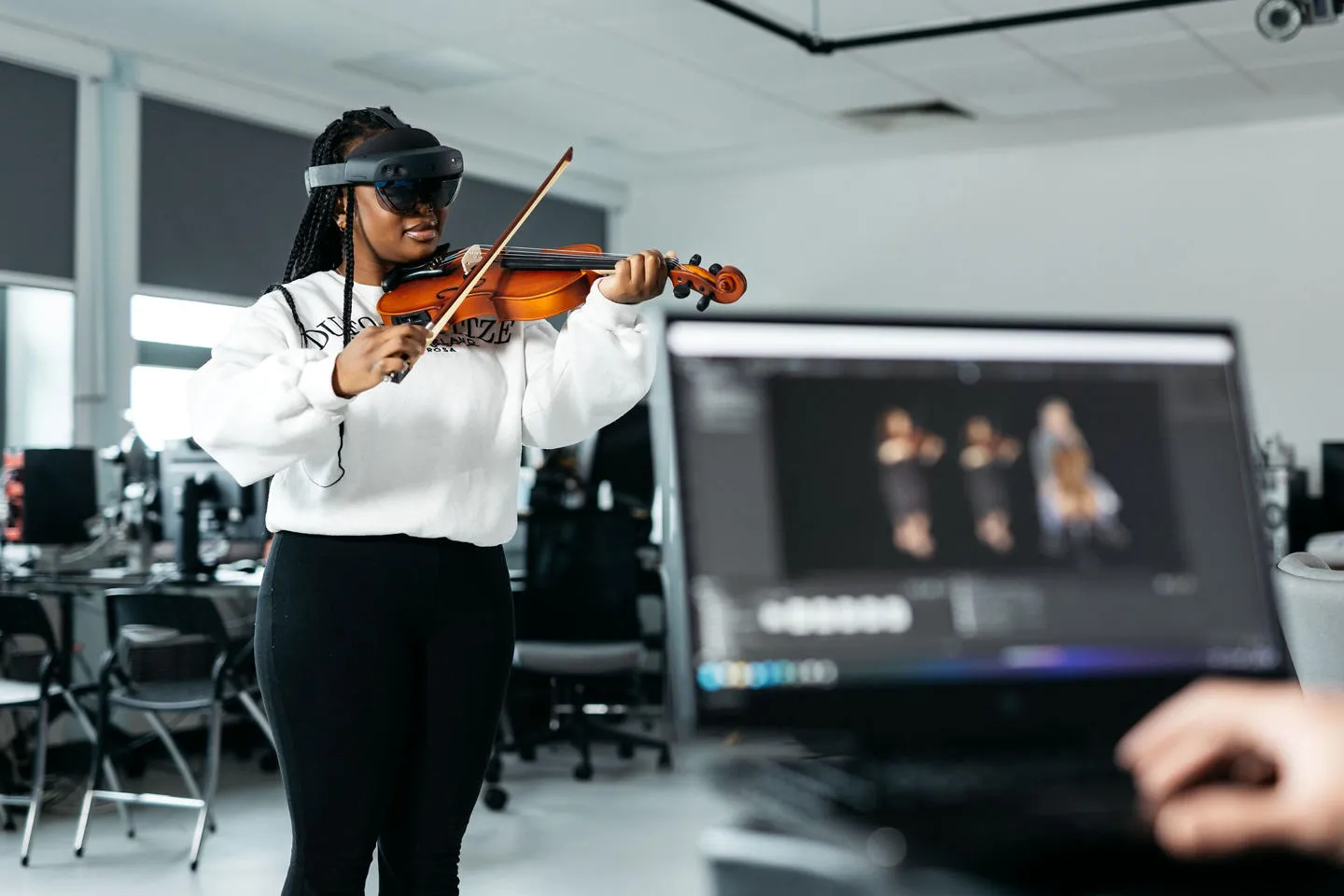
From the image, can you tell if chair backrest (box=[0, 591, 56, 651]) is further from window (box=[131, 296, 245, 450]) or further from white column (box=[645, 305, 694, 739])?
white column (box=[645, 305, 694, 739])

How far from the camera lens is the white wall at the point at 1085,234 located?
7023mm

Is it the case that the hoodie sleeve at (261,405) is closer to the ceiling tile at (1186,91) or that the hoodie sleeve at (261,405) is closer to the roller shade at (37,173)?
the roller shade at (37,173)

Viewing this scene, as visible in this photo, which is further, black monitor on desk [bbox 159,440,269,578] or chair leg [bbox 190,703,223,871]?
black monitor on desk [bbox 159,440,269,578]

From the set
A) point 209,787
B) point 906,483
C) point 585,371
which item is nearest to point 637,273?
point 585,371

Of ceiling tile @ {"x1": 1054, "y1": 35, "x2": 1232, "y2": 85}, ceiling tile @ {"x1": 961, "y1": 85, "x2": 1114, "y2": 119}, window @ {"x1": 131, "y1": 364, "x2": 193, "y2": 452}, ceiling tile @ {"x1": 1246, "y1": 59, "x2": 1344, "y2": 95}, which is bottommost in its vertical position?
window @ {"x1": 131, "y1": 364, "x2": 193, "y2": 452}

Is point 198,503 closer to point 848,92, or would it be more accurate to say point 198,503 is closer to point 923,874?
point 848,92

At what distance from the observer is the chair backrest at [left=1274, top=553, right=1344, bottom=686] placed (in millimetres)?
1862

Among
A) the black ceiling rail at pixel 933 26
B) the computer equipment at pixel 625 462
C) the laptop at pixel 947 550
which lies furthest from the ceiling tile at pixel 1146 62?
the laptop at pixel 947 550

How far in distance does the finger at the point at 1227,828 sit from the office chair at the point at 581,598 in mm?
4318

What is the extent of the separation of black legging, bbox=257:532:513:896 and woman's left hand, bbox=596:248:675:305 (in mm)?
364

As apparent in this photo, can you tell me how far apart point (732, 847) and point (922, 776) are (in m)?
0.11

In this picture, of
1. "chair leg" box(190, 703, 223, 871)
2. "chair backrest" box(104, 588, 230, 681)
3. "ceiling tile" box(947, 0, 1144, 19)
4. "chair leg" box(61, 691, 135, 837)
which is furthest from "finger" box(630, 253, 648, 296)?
"ceiling tile" box(947, 0, 1144, 19)

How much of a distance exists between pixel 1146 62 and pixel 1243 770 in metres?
5.91

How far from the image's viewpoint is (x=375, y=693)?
5.24ft
